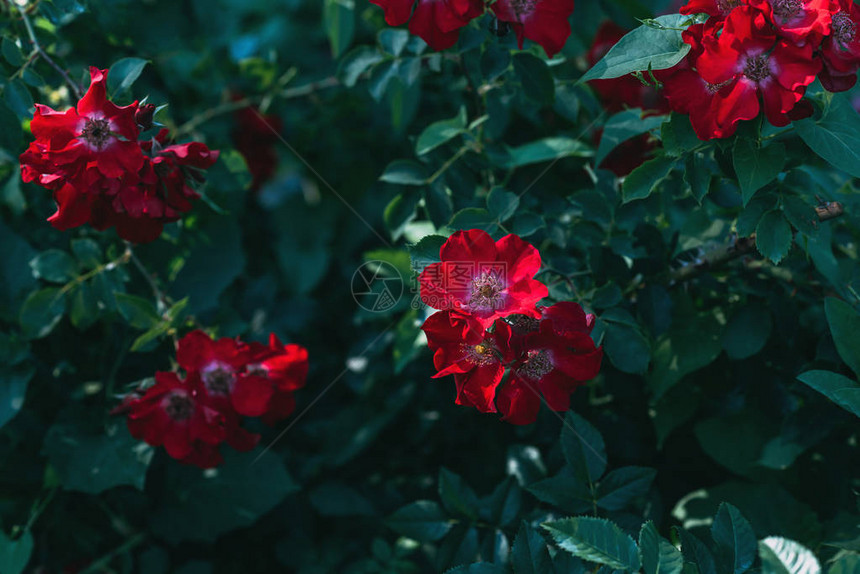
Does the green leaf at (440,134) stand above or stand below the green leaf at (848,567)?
above

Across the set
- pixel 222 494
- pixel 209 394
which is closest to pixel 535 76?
pixel 209 394

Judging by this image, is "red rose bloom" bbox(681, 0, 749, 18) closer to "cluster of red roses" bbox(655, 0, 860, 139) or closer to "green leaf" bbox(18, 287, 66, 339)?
"cluster of red roses" bbox(655, 0, 860, 139)

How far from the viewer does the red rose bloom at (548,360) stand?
0.87 metres

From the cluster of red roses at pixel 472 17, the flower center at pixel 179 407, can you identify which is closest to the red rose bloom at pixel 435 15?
the cluster of red roses at pixel 472 17

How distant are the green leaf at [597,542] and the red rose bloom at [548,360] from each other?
0.13 meters

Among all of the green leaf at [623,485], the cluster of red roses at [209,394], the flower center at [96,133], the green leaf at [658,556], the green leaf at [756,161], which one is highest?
the flower center at [96,133]

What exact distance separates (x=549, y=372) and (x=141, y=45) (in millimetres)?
1318

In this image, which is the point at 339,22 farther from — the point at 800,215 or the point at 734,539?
the point at 734,539

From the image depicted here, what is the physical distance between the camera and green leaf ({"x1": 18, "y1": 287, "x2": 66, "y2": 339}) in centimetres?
121

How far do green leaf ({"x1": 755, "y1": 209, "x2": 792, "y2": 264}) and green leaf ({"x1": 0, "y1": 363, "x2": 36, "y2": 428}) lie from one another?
43.3 inches

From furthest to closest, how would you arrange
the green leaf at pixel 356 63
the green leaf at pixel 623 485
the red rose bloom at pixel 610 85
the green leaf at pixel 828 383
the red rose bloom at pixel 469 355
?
the red rose bloom at pixel 610 85 < the green leaf at pixel 356 63 < the green leaf at pixel 623 485 < the green leaf at pixel 828 383 < the red rose bloom at pixel 469 355

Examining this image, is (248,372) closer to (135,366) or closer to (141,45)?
(135,366)

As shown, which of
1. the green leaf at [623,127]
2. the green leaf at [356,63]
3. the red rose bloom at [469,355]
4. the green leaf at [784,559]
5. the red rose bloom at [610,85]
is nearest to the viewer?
the green leaf at [784,559]

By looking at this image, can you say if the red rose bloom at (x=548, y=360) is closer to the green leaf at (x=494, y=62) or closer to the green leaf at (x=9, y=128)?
the green leaf at (x=494, y=62)
